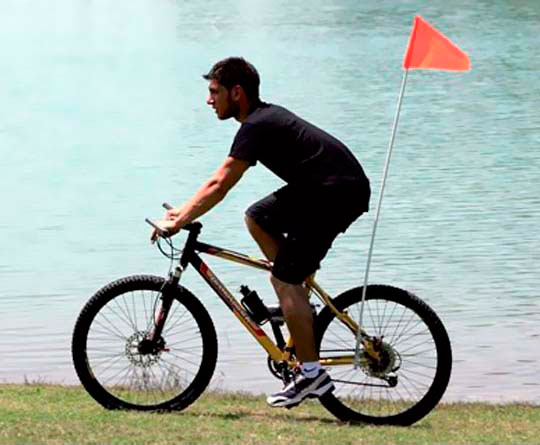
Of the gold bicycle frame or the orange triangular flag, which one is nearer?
the gold bicycle frame

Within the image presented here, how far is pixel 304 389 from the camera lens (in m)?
8.37

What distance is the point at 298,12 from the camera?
68375mm

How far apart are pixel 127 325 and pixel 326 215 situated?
111cm

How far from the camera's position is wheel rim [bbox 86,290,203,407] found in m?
8.65

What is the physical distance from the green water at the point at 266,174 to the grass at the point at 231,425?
2123 millimetres

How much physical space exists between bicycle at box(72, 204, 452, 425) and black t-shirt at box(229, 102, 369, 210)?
47cm

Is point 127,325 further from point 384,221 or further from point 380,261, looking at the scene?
point 384,221

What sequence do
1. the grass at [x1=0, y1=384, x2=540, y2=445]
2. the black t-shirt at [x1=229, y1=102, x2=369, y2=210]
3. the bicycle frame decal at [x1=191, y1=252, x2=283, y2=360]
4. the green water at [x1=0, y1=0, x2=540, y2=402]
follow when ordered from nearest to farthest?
the grass at [x1=0, y1=384, x2=540, y2=445] → the black t-shirt at [x1=229, y1=102, x2=369, y2=210] → the bicycle frame decal at [x1=191, y1=252, x2=283, y2=360] → the green water at [x1=0, y1=0, x2=540, y2=402]

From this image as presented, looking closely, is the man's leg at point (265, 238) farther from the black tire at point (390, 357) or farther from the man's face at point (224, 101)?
the man's face at point (224, 101)

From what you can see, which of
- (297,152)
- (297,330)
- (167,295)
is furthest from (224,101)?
(297,330)

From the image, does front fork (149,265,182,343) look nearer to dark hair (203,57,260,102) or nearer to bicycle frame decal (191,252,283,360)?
bicycle frame decal (191,252,283,360)

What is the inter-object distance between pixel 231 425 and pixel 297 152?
1.29m

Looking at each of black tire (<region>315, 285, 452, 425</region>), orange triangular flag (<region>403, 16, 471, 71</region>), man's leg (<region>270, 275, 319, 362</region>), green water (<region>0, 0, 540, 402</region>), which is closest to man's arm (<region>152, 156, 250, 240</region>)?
man's leg (<region>270, 275, 319, 362</region>)

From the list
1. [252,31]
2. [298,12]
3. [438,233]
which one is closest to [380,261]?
[438,233]
